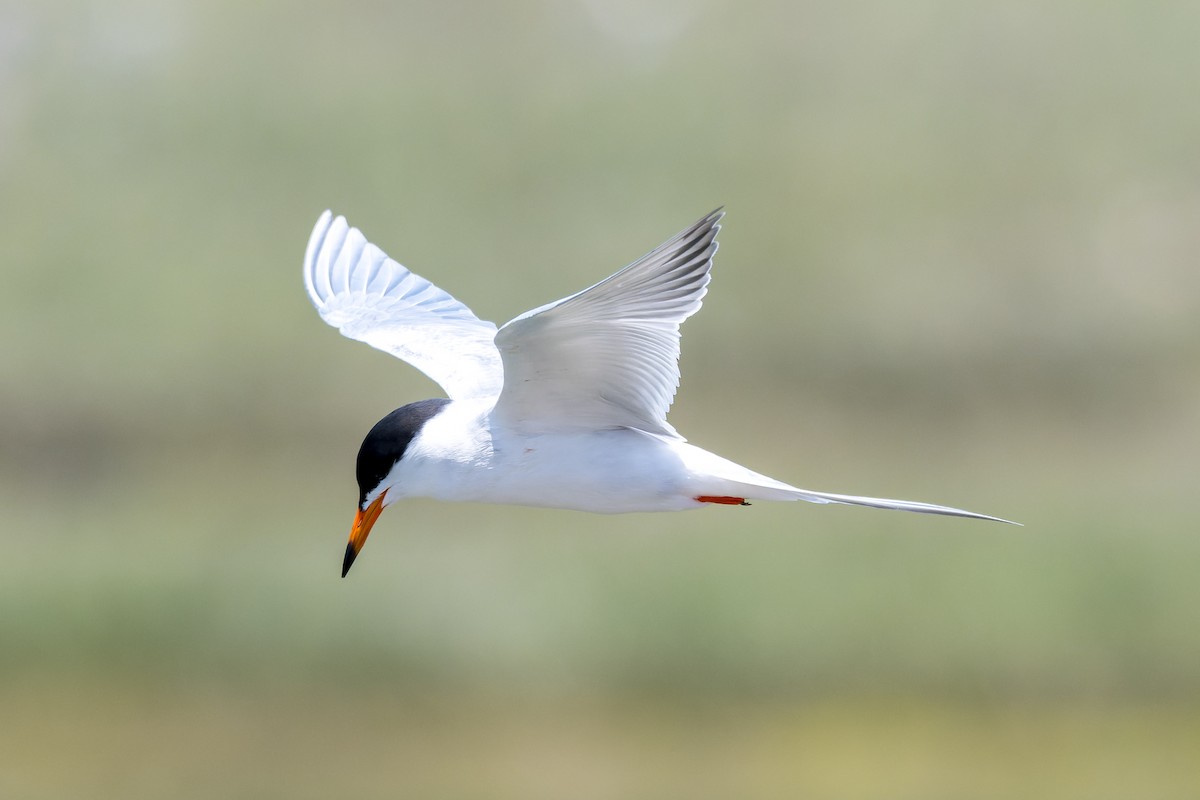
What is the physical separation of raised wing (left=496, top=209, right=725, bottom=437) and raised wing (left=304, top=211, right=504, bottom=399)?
2.55ft

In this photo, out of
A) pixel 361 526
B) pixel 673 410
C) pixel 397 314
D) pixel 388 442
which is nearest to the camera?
pixel 388 442

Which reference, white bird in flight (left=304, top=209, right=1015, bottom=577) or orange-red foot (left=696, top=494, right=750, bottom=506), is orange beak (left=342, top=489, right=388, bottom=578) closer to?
white bird in flight (left=304, top=209, right=1015, bottom=577)

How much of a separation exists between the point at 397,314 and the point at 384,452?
1.42 m

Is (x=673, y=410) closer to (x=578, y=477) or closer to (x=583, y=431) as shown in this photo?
(x=583, y=431)

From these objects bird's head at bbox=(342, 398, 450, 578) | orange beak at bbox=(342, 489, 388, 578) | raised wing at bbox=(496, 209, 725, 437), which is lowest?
orange beak at bbox=(342, 489, 388, 578)

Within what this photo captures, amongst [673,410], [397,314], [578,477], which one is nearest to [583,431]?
[578,477]

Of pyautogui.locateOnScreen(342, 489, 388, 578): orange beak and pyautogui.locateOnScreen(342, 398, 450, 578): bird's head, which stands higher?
pyautogui.locateOnScreen(342, 398, 450, 578): bird's head

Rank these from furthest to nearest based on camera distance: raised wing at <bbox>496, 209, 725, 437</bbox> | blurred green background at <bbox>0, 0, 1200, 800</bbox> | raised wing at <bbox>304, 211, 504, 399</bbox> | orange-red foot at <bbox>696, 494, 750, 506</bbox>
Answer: blurred green background at <bbox>0, 0, 1200, 800</bbox> → raised wing at <bbox>304, 211, 504, 399</bbox> → orange-red foot at <bbox>696, 494, 750, 506</bbox> → raised wing at <bbox>496, 209, 725, 437</bbox>

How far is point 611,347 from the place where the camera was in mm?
5195

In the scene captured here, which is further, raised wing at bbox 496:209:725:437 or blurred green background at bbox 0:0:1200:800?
blurred green background at bbox 0:0:1200:800

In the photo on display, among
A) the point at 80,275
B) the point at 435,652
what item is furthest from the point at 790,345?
the point at 80,275

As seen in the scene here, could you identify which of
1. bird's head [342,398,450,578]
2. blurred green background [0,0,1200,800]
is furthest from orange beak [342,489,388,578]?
blurred green background [0,0,1200,800]

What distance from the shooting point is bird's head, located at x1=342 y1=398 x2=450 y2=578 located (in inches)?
209

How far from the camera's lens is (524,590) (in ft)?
36.8
